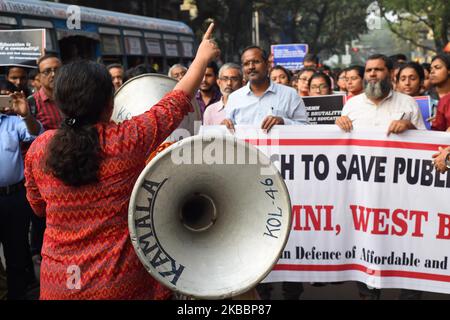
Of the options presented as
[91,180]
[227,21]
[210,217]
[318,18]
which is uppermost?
[318,18]

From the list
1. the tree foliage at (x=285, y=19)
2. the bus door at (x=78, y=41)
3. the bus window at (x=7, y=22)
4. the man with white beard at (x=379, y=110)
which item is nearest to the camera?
the man with white beard at (x=379, y=110)

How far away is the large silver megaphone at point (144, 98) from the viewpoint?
3.29 metres

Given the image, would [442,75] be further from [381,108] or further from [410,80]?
[381,108]

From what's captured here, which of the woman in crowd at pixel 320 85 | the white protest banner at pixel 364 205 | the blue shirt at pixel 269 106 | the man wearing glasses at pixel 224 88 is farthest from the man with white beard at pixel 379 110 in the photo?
the woman in crowd at pixel 320 85

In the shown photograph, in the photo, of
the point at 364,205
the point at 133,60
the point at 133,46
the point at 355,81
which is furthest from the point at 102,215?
the point at 133,46

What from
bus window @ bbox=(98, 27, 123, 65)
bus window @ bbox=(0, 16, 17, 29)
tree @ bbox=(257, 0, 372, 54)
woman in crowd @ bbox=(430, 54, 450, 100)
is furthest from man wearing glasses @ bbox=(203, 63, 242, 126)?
tree @ bbox=(257, 0, 372, 54)

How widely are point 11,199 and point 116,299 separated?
2351 mm

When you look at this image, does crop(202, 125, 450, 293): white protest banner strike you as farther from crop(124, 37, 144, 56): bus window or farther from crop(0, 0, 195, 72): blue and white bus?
crop(124, 37, 144, 56): bus window

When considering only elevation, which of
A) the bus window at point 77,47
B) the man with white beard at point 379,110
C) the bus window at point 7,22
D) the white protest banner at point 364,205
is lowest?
the white protest banner at point 364,205

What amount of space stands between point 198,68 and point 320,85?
15.0ft

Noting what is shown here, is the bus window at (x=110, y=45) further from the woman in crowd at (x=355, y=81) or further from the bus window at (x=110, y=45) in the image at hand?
the woman in crowd at (x=355, y=81)

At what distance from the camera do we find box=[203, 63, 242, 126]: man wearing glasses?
17.5 feet

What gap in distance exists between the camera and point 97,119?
2.12m

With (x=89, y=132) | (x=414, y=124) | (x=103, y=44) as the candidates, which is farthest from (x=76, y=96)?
(x=103, y=44)
